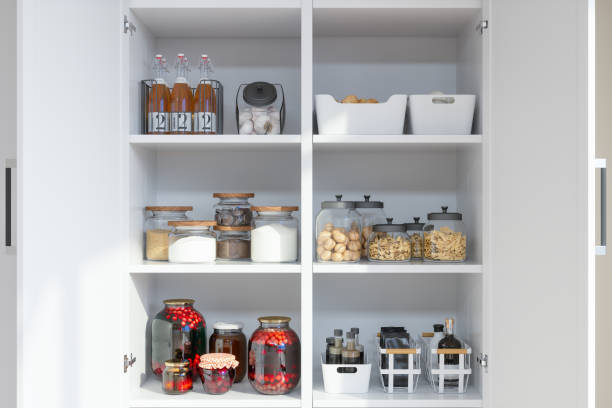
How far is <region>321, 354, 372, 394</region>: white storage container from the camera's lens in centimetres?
179

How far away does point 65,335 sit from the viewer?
133 cm

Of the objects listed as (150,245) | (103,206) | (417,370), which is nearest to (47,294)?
(103,206)

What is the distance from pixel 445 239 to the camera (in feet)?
5.91

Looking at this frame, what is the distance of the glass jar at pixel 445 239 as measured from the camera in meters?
→ 1.80

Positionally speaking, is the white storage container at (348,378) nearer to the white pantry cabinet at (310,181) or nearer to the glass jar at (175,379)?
the white pantry cabinet at (310,181)

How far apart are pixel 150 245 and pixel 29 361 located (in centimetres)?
75

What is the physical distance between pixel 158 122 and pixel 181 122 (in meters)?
0.07

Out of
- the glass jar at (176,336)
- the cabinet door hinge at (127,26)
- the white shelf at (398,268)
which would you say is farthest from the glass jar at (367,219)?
the cabinet door hinge at (127,26)

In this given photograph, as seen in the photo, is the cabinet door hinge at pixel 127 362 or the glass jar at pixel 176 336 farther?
the glass jar at pixel 176 336

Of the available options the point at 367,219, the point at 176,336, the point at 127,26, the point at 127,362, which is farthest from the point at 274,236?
the point at 127,26

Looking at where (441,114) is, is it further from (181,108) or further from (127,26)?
(127,26)

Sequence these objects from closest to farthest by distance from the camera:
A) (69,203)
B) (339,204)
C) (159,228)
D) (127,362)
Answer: (69,203) < (127,362) < (339,204) < (159,228)

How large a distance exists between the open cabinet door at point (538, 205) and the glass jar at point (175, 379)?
878 millimetres

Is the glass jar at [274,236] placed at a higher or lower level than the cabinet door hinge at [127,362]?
higher
